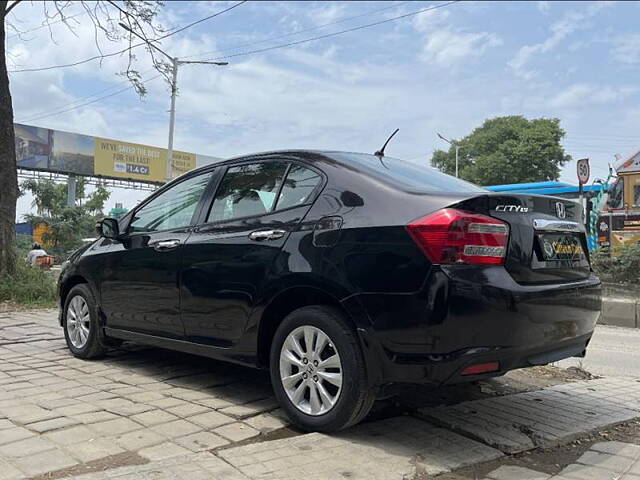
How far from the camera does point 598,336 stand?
811 cm

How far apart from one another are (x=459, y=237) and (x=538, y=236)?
589 mm

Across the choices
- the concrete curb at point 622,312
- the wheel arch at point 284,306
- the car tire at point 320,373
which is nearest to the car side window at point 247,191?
the wheel arch at point 284,306

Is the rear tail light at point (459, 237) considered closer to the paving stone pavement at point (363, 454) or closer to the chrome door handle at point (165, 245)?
the paving stone pavement at point (363, 454)

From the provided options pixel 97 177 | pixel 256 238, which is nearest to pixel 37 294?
pixel 256 238

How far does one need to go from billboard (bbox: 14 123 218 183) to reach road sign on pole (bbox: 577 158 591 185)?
114 ft

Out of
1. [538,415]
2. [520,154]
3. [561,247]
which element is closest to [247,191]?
[561,247]

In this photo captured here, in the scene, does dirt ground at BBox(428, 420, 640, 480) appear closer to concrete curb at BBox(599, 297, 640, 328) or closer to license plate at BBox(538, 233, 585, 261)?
license plate at BBox(538, 233, 585, 261)

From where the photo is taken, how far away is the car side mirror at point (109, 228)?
5.04m

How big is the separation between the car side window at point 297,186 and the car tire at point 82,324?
229cm

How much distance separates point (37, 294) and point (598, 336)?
317 inches

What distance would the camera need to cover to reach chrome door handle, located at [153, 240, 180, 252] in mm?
4346

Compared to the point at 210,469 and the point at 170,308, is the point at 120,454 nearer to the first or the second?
the point at 210,469

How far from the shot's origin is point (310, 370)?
338 centimetres

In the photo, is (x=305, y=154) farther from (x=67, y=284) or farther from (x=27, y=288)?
(x=27, y=288)
